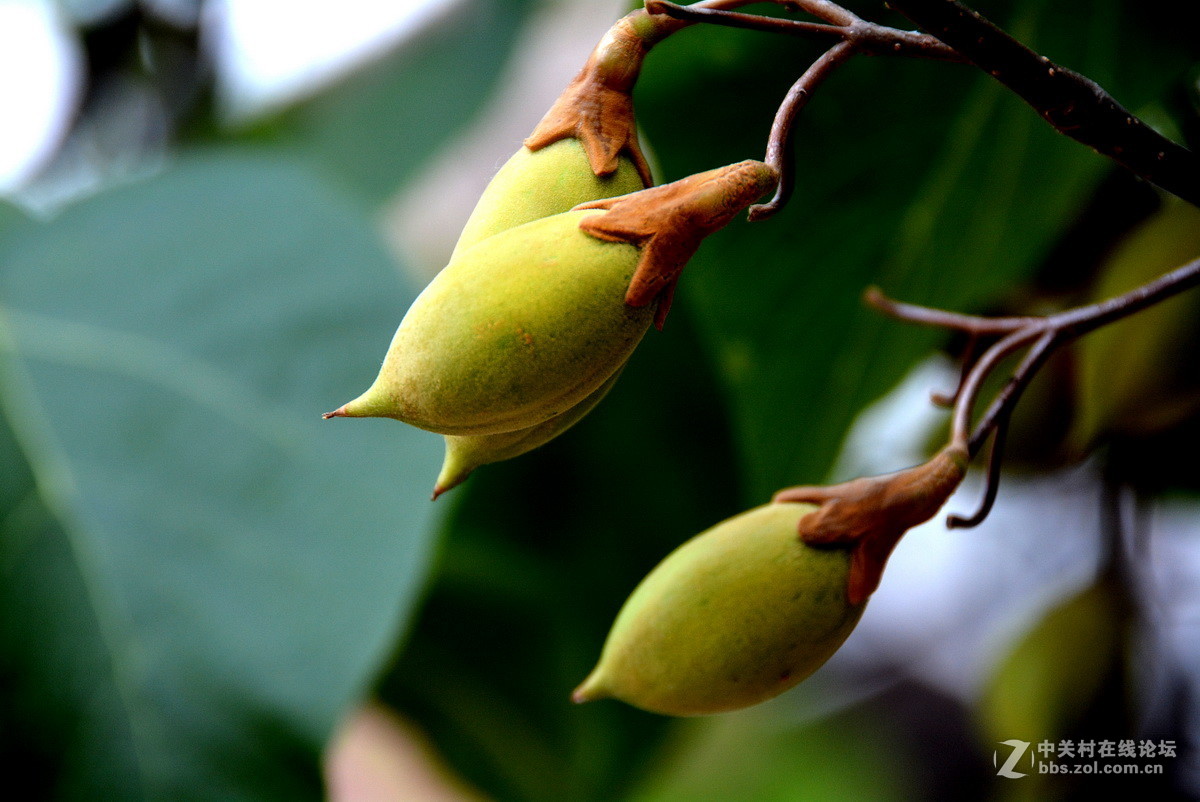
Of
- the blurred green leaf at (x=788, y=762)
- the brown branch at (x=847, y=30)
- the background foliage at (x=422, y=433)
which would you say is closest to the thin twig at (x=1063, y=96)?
the brown branch at (x=847, y=30)

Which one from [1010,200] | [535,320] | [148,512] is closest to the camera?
[535,320]

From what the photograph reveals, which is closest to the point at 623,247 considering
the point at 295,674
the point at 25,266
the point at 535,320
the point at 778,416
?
the point at 535,320

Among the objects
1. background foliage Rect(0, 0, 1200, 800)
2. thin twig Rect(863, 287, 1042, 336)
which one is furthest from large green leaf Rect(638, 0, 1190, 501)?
thin twig Rect(863, 287, 1042, 336)

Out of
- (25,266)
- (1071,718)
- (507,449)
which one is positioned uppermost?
(507,449)

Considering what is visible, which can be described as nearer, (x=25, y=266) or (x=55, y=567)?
(x=55, y=567)

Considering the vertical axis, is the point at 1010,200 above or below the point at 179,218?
above

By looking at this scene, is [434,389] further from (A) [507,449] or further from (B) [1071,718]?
(B) [1071,718]

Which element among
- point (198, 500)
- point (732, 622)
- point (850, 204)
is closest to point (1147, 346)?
point (850, 204)
